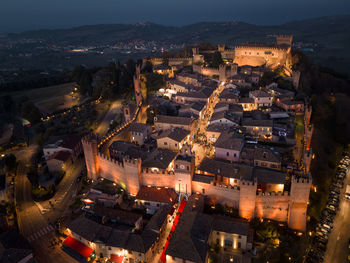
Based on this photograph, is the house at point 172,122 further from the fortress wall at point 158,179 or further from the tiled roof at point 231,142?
the fortress wall at point 158,179

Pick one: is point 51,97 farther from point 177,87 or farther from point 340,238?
point 340,238

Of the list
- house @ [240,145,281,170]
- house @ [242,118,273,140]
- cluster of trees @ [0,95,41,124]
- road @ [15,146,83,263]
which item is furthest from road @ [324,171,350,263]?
cluster of trees @ [0,95,41,124]

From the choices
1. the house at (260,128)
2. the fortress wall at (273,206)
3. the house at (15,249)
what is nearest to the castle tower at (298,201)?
the fortress wall at (273,206)

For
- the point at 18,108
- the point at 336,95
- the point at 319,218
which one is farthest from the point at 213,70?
the point at 18,108

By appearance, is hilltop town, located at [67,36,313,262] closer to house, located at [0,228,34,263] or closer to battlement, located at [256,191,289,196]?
battlement, located at [256,191,289,196]

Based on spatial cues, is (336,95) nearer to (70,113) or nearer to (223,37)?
(70,113)

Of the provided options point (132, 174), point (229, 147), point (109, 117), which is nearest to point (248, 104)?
point (229, 147)
